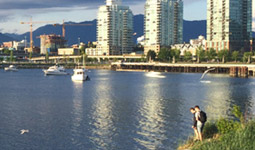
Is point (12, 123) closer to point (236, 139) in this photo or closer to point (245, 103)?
point (236, 139)

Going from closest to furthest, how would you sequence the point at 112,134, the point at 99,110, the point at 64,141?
the point at 64,141 → the point at 112,134 → the point at 99,110

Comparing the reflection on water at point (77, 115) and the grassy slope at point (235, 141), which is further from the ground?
the grassy slope at point (235, 141)

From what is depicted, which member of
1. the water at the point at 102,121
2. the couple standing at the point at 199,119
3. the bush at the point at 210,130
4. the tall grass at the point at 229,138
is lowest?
the water at the point at 102,121

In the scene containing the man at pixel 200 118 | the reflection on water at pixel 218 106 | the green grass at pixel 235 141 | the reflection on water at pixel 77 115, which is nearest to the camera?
the green grass at pixel 235 141

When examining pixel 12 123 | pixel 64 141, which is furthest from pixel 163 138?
pixel 12 123

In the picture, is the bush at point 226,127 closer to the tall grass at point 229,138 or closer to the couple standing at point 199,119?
the tall grass at point 229,138

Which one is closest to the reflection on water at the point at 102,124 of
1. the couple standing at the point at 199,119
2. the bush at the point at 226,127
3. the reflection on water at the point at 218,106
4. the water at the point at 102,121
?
the water at the point at 102,121

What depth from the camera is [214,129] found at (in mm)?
45812

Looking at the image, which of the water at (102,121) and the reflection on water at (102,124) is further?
the reflection on water at (102,124)

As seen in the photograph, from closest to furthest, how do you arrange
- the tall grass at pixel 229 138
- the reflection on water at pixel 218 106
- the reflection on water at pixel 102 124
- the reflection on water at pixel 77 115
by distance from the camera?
the tall grass at pixel 229 138 → the reflection on water at pixel 102 124 → the reflection on water at pixel 77 115 → the reflection on water at pixel 218 106

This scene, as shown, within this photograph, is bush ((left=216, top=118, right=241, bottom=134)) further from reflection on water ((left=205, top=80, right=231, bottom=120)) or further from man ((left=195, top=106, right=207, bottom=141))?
reflection on water ((left=205, top=80, right=231, bottom=120))

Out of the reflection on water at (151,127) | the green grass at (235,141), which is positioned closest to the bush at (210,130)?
the green grass at (235,141)

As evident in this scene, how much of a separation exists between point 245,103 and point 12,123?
46.9 metres

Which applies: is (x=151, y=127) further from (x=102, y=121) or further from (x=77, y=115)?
(x=77, y=115)
